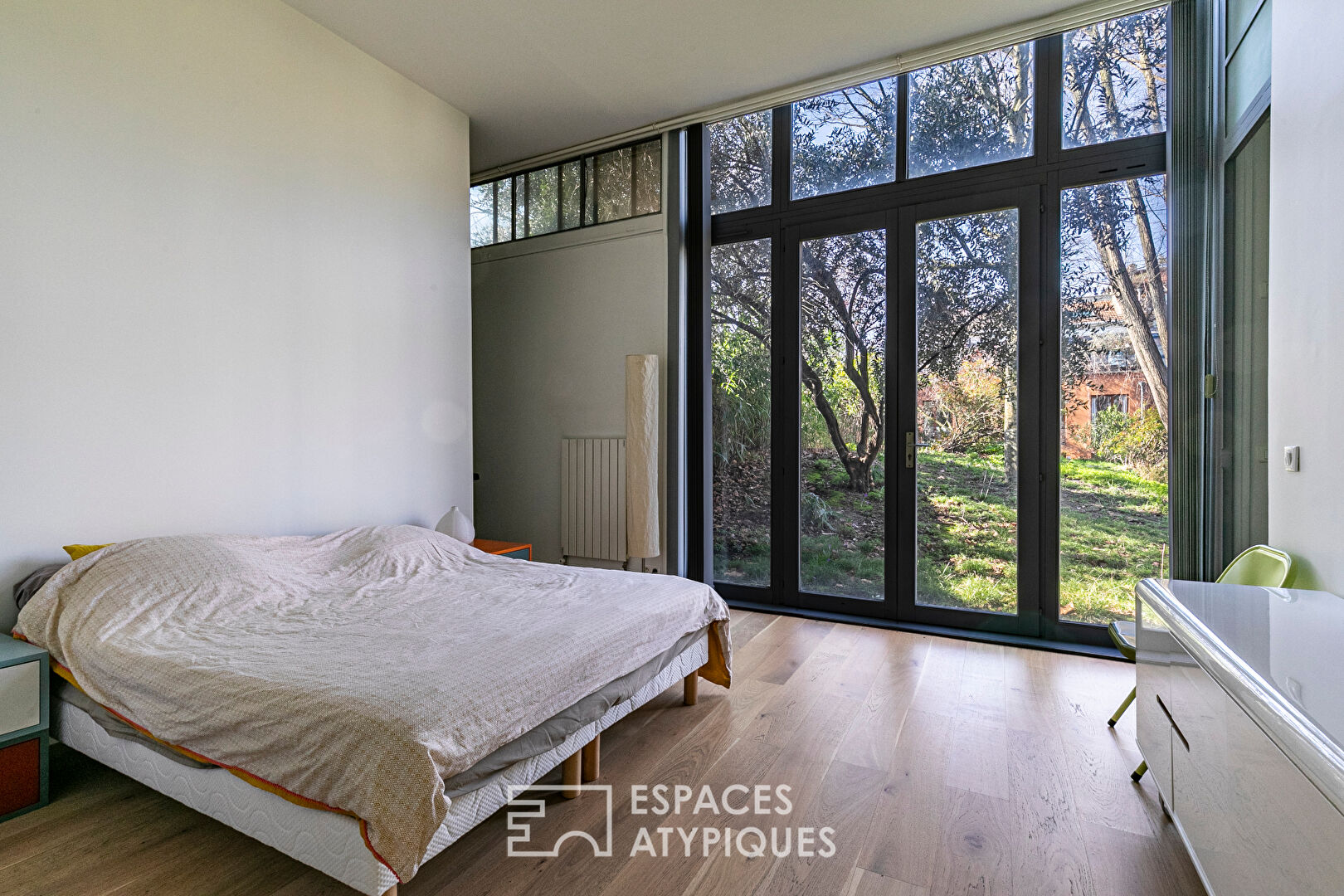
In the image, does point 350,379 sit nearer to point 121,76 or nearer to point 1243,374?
point 121,76

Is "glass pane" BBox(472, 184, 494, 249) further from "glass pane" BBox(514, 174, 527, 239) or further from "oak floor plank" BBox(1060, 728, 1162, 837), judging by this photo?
"oak floor plank" BBox(1060, 728, 1162, 837)

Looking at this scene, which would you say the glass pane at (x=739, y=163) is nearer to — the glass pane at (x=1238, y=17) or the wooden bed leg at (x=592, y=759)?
the glass pane at (x=1238, y=17)

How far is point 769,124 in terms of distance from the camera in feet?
14.0

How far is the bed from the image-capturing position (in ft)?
4.79

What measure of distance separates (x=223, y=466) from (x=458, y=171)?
7.13 ft

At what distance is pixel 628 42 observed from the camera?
11.2 ft

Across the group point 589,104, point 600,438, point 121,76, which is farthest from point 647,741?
point 589,104

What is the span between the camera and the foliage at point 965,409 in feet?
11.9

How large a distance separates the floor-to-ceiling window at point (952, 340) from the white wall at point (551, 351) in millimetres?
438

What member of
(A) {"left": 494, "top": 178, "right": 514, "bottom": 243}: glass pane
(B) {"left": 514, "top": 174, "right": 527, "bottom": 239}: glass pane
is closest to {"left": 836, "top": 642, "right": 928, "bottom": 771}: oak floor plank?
(B) {"left": 514, "top": 174, "right": 527, "bottom": 239}: glass pane

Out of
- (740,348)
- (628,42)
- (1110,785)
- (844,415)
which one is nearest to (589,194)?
(628,42)

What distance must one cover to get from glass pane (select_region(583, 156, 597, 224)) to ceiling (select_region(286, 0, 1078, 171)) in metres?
0.54

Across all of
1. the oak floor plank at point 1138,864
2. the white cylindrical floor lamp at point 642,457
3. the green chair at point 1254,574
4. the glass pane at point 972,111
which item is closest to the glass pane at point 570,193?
the white cylindrical floor lamp at point 642,457

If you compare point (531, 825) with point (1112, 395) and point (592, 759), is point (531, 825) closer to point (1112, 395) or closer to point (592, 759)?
point (592, 759)
